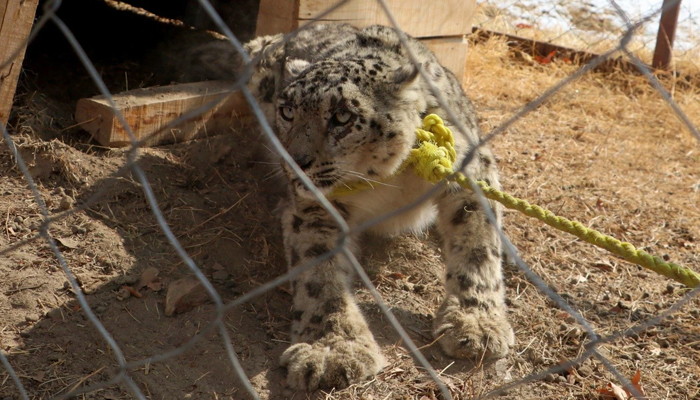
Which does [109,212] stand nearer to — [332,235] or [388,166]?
[332,235]

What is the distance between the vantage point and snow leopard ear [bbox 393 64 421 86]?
3.15 metres

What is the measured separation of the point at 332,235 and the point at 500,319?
925 mm

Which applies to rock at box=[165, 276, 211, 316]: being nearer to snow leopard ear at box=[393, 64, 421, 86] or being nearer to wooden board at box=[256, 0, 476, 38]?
snow leopard ear at box=[393, 64, 421, 86]

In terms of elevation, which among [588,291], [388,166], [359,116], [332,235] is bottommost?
[588,291]

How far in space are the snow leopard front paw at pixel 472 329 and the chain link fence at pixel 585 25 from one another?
4.50 meters

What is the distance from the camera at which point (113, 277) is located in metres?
3.24

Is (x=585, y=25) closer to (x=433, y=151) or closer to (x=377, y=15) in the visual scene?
(x=377, y=15)

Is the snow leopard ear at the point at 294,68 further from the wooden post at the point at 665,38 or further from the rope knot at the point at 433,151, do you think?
the wooden post at the point at 665,38

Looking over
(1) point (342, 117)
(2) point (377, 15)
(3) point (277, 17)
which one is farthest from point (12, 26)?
(2) point (377, 15)

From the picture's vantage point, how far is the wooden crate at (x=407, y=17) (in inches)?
174

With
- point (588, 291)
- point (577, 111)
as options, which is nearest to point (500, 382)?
point (588, 291)

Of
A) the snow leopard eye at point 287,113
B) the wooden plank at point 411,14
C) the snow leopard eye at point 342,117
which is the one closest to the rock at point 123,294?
the snow leopard eye at point 287,113

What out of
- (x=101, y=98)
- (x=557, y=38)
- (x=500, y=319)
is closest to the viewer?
(x=500, y=319)

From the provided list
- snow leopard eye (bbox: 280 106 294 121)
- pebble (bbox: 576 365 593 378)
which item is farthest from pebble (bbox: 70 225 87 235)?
pebble (bbox: 576 365 593 378)
